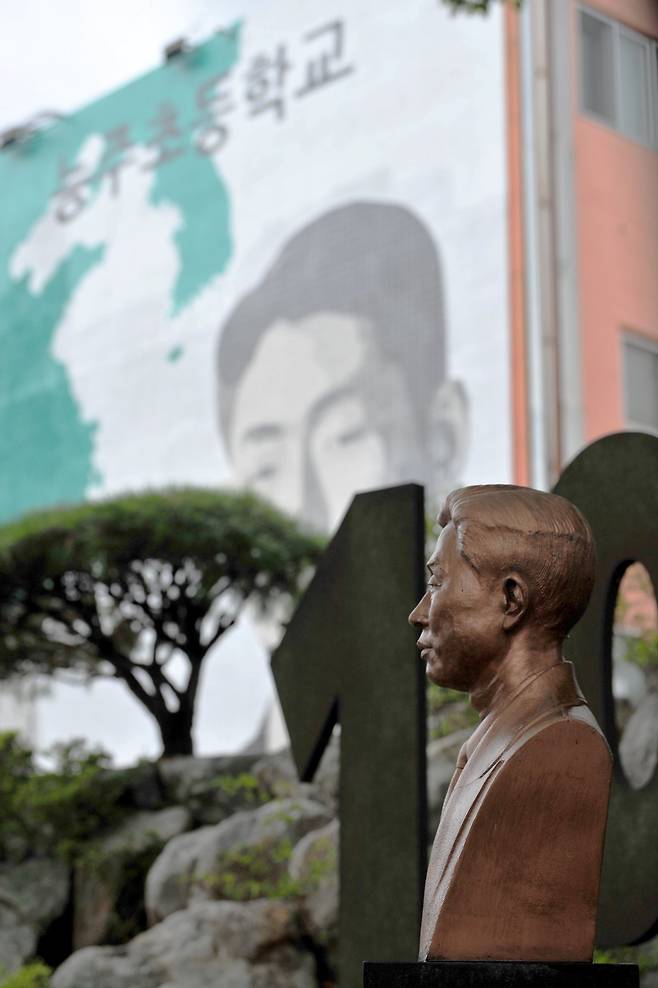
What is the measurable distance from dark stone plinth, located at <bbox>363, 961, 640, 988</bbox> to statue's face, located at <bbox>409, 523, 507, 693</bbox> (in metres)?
0.64

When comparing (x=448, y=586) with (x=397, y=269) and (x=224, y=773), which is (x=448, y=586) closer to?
(x=224, y=773)

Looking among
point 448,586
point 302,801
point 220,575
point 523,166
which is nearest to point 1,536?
point 220,575

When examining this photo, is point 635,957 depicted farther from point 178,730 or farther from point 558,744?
point 178,730

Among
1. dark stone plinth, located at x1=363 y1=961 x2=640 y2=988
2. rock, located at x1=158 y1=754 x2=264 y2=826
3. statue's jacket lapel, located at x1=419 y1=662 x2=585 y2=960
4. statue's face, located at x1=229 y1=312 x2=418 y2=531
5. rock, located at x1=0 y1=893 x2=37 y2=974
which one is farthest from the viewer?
statue's face, located at x1=229 y1=312 x2=418 y2=531

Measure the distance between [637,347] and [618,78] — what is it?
93.6 inches

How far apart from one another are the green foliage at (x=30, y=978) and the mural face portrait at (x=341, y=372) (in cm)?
627

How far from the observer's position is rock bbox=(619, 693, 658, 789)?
8484 millimetres

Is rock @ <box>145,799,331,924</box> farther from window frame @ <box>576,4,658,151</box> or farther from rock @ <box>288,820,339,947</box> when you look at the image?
window frame @ <box>576,4,658,151</box>

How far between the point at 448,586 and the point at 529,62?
34.6ft

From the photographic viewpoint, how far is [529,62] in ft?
44.1

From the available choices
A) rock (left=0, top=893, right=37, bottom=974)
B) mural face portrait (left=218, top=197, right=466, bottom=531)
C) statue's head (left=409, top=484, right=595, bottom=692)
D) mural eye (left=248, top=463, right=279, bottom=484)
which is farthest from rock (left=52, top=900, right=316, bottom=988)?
mural eye (left=248, top=463, right=279, bottom=484)

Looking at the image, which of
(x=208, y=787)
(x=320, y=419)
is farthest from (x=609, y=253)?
(x=208, y=787)

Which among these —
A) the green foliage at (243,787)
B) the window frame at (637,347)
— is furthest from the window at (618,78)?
the green foliage at (243,787)

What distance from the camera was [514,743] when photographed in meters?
3.49
